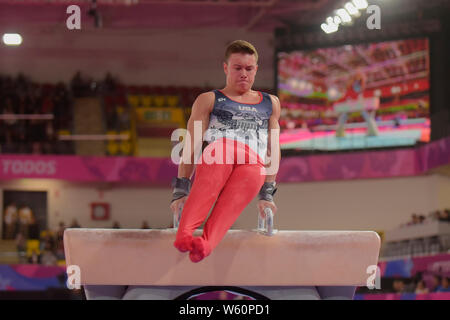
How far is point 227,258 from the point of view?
297 centimetres

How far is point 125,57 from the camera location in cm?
1598

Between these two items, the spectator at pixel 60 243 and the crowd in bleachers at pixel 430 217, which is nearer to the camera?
the crowd in bleachers at pixel 430 217

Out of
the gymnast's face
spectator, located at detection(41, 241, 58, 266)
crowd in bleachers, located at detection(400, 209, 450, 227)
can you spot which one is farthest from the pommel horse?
spectator, located at detection(41, 241, 58, 266)

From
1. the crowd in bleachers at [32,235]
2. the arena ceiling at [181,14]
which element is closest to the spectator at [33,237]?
the crowd in bleachers at [32,235]

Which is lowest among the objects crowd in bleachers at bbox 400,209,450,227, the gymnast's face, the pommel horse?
crowd in bleachers at bbox 400,209,450,227

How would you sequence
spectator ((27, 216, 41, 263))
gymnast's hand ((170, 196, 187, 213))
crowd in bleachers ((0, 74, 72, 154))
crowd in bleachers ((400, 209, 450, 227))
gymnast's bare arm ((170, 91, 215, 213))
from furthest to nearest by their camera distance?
crowd in bleachers ((0, 74, 72, 154))
spectator ((27, 216, 41, 263))
crowd in bleachers ((400, 209, 450, 227))
gymnast's bare arm ((170, 91, 215, 213))
gymnast's hand ((170, 196, 187, 213))

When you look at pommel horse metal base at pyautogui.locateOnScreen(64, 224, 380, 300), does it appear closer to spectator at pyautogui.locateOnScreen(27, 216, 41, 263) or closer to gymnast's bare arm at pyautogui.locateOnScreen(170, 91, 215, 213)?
gymnast's bare arm at pyautogui.locateOnScreen(170, 91, 215, 213)

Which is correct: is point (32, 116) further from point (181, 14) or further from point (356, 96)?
point (356, 96)

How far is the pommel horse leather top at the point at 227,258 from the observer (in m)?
2.94

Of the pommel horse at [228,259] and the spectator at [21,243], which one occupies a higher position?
the pommel horse at [228,259]

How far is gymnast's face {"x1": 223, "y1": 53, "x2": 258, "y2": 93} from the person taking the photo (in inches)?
127

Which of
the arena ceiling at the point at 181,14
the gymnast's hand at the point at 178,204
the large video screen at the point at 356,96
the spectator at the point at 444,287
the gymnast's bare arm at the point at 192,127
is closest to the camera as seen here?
the gymnast's hand at the point at 178,204

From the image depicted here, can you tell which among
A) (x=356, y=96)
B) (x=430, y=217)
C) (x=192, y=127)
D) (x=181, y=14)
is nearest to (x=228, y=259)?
(x=192, y=127)

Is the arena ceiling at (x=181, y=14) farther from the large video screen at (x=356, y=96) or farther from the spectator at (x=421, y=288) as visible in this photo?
the spectator at (x=421, y=288)
